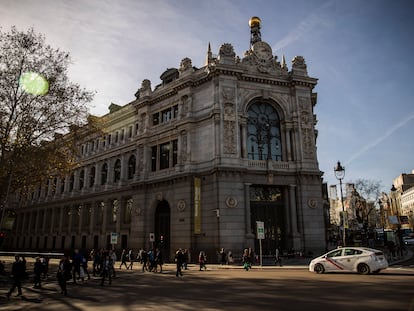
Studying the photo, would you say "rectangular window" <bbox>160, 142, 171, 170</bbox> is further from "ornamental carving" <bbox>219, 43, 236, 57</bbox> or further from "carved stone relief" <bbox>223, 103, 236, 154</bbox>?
"ornamental carving" <bbox>219, 43, 236, 57</bbox>

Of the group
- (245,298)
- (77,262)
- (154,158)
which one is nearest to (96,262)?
(77,262)

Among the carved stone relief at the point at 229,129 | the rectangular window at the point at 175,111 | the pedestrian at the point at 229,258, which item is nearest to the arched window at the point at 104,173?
the rectangular window at the point at 175,111

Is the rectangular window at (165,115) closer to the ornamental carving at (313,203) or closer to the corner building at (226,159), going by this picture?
the corner building at (226,159)

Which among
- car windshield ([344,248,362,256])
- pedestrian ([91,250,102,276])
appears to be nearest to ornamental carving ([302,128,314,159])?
car windshield ([344,248,362,256])

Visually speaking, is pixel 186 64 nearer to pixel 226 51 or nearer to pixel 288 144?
pixel 226 51

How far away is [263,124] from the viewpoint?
35.6 metres

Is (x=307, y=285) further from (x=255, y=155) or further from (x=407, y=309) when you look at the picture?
(x=255, y=155)

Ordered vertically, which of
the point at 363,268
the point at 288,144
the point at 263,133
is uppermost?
the point at 263,133

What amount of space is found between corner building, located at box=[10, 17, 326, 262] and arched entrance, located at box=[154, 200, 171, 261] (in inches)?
4.6

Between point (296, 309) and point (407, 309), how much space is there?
3.01m

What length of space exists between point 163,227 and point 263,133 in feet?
50.9

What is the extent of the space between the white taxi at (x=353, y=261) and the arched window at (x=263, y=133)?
51.5 feet

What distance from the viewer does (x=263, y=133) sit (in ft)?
116

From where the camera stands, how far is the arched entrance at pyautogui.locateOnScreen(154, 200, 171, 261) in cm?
3559
